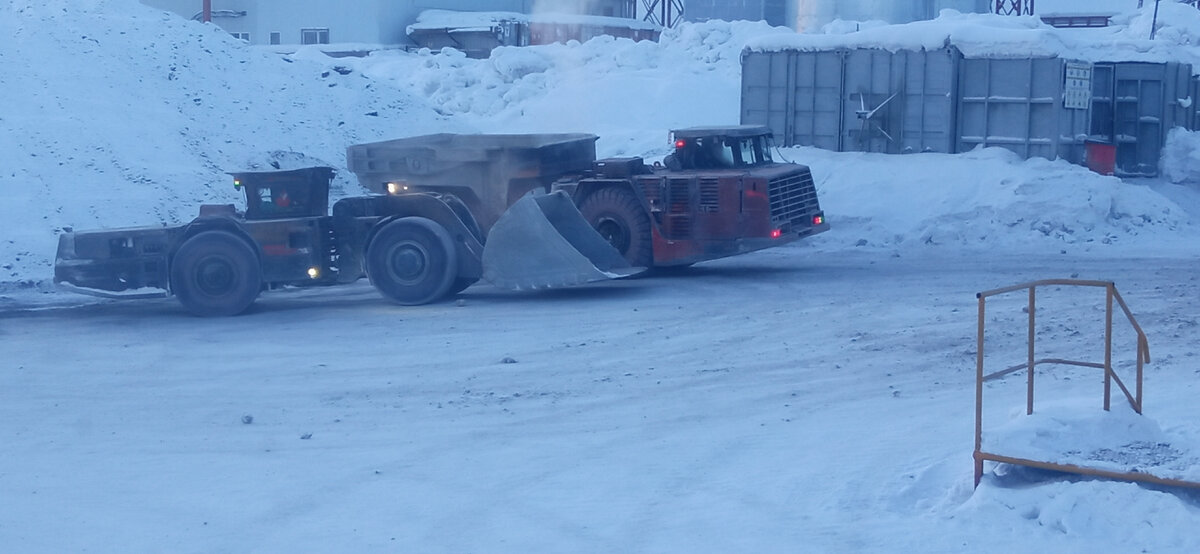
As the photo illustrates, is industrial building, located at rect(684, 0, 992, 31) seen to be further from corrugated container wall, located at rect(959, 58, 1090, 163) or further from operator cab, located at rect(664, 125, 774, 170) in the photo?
operator cab, located at rect(664, 125, 774, 170)

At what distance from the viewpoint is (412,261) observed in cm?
1608

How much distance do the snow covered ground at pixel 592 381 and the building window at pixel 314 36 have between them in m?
23.6

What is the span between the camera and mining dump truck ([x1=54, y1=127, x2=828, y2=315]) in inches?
619

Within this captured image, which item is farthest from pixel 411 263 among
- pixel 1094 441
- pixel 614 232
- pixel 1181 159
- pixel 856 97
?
pixel 1181 159

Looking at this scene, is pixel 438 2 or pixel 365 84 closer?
pixel 365 84

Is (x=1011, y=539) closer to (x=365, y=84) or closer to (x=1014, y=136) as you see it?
(x=1014, y=136)

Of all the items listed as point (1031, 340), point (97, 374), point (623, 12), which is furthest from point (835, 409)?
point (623, 12)

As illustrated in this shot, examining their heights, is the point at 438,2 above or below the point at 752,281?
above

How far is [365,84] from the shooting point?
1185 inches

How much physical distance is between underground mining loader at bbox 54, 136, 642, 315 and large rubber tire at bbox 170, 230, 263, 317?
0.04ft

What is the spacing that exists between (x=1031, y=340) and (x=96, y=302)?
40.6ft

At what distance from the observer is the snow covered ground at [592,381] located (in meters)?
7.53

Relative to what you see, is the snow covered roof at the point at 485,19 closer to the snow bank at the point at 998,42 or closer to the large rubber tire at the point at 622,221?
the snow bank at the point at 998,42

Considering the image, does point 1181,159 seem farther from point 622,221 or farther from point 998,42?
point 622,221
